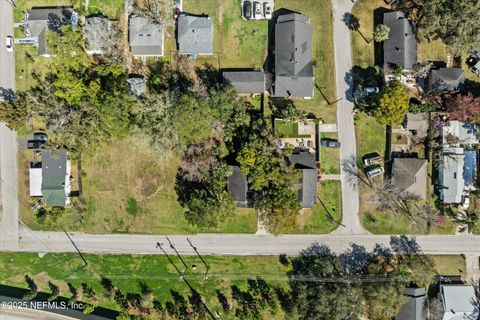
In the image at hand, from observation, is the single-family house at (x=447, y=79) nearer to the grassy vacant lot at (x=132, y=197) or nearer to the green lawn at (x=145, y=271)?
the grassy vacant lot at (x=132, y=197)

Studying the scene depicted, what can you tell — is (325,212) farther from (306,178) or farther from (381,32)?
(381,32)

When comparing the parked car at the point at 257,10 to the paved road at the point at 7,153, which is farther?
the paved road at the point at 7,153

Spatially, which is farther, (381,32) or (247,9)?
(247,9)

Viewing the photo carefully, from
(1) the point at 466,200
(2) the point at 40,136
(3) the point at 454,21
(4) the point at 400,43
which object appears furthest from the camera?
(2) the point at 40,136

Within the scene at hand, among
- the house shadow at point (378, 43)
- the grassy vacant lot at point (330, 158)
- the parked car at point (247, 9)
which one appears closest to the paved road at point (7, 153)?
the parked car at point (247, 9)

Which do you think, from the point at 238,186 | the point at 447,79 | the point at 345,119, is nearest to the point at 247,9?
the point at 345,119

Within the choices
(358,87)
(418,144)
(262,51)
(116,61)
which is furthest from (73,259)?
(418,144)

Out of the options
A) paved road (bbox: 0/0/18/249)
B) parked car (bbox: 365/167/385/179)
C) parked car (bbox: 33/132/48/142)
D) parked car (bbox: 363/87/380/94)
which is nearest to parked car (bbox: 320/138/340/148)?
parked car (bbox: 365/167/385/179)
